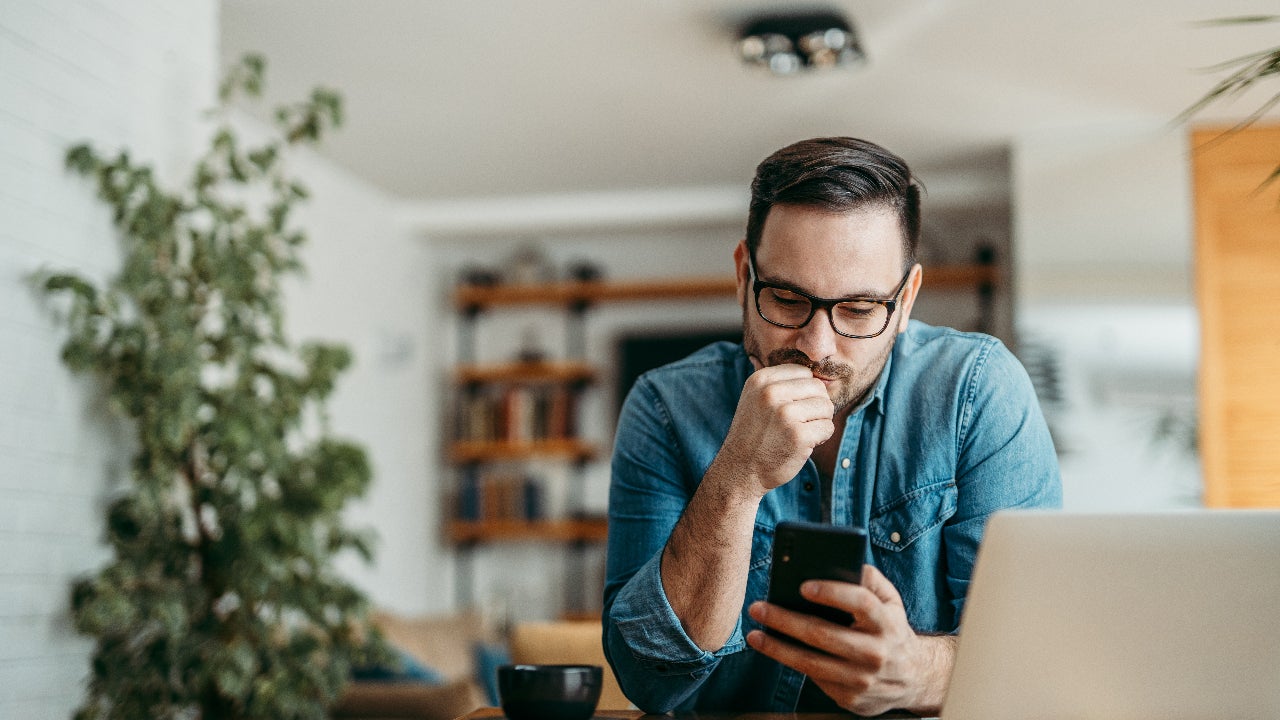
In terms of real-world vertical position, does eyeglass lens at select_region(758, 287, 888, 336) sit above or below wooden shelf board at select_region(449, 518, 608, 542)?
above

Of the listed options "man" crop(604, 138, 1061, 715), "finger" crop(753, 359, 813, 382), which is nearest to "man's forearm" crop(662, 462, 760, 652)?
"man" crop(604, 138, 1061, 715)

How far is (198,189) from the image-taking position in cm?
274

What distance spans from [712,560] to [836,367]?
0.27m

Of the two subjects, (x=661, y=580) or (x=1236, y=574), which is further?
(x=661, y=580)

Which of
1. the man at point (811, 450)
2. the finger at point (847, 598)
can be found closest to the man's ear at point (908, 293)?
the man at point (811, 450)

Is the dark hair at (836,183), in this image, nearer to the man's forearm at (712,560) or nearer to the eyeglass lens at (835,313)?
the eyeglass lens at (835,313)

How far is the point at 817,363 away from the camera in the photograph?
1.34 meters

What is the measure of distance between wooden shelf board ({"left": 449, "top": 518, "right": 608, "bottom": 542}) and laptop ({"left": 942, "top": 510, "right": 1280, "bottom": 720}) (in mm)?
4948

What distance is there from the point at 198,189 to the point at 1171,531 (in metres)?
2.40

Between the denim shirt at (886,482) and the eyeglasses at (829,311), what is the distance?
6.0 inches

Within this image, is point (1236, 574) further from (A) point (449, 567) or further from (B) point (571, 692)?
(A) point (449, 567)

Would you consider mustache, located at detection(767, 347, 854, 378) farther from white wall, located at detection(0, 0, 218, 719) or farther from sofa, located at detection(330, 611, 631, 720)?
white wall, located at detection(0, 0, 218, 719)

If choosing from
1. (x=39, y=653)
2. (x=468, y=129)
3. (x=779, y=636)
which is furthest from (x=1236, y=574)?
(x=468, y=129)

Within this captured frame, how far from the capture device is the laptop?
88cm
